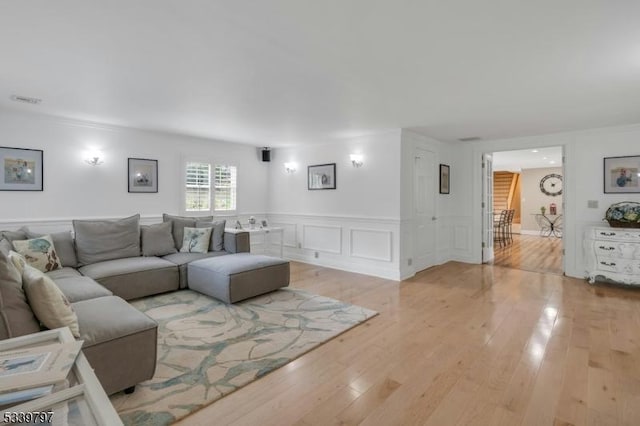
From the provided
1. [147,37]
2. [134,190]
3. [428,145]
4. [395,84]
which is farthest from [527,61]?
[134,190]

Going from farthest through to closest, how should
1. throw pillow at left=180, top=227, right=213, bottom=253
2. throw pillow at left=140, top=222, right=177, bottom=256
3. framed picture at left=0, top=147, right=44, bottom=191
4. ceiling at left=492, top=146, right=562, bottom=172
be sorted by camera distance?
ceiling at left=492, top=146, right=562, bottom=172 → throw pillow at left=180, top=227, right=213, bottom=253 → throw pillow at left=140, top=222, right=177, bottom=256 → framed picture at left=0, top=147, right=44, bottom=191

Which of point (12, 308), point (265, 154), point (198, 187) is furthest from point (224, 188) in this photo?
point (12, 308)

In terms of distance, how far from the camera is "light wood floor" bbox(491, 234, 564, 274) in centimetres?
606

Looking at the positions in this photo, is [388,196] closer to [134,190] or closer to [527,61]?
[527,61]

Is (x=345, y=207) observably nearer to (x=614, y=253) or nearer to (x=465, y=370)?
(x=465, y=370)

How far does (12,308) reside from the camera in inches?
68.6

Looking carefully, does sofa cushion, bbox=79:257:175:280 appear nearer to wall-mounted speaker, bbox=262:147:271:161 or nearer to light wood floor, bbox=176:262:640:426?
light wood floor, bbox=176:262:640:426

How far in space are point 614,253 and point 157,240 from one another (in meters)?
6.44

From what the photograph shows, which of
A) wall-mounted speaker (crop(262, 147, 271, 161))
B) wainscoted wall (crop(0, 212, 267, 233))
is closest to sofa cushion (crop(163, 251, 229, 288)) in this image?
wainscoted wall (crop(0, 212, 267, 233))

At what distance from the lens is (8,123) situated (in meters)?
4.09

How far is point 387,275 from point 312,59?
3.63 metres

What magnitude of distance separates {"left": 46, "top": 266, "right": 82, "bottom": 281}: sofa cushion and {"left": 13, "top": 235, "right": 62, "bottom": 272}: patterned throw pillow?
9 cm

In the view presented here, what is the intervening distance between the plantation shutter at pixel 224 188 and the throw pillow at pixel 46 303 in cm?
429

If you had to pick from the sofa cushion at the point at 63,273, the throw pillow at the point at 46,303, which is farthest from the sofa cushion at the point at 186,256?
the throw pillow at the point at 46,303
